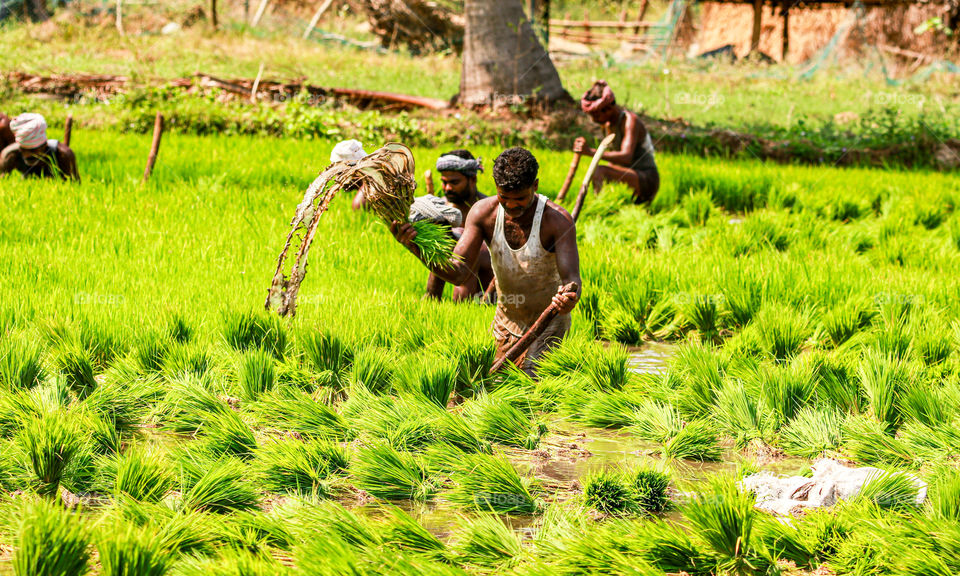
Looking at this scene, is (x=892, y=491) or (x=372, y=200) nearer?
(x=892, y=491)

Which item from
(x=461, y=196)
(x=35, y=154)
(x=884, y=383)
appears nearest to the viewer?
(x=884, y=383)

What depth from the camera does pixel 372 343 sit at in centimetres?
468

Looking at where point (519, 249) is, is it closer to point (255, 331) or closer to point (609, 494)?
point (255, 331)

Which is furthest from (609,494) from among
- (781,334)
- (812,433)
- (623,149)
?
(623,149)

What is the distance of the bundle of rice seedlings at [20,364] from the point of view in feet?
13.5

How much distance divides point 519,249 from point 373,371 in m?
0.95

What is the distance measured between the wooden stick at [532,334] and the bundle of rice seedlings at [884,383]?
54.8 inches

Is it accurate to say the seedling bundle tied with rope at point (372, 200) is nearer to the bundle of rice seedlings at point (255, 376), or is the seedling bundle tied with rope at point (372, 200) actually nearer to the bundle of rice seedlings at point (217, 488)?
the bundle of rice seedlings at point (255, 376)

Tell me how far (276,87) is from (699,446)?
1068 centimetres

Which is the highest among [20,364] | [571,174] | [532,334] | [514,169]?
[514,169]

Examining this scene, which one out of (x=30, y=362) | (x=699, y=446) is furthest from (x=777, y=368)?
(x=30, y=362)

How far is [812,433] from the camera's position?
3.86 metres

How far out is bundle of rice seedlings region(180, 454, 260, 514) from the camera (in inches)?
121

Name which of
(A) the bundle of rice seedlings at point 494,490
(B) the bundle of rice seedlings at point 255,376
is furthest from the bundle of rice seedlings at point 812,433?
(B) the bundle of rice seedlings at point 255,376
